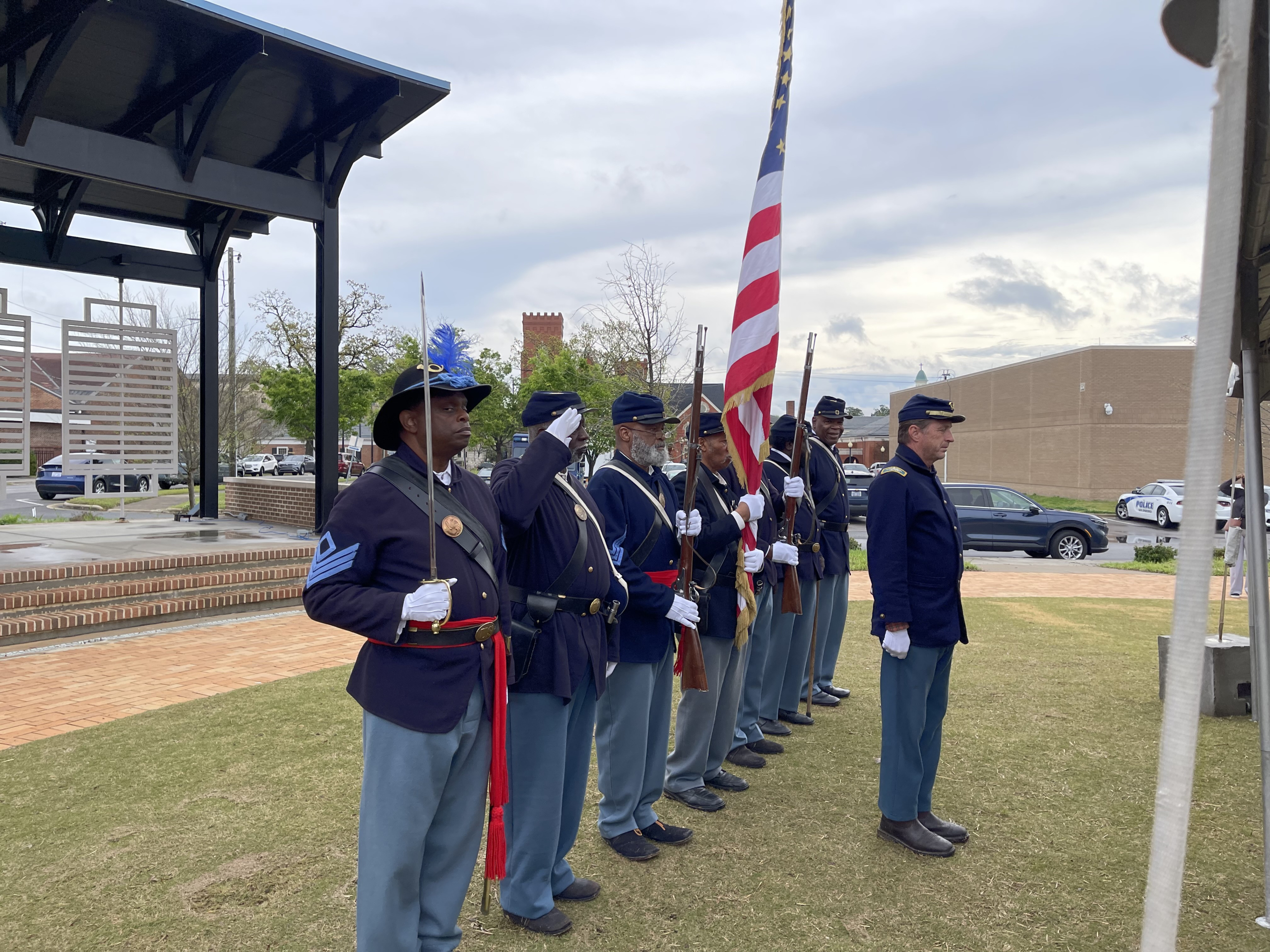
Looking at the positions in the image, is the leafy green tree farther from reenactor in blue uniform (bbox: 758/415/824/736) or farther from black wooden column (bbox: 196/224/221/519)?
reenactor in blue uniform (bbox: 758/415/824/736)

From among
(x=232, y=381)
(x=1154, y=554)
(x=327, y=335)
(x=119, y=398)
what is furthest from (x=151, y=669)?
(x=232, y=381)

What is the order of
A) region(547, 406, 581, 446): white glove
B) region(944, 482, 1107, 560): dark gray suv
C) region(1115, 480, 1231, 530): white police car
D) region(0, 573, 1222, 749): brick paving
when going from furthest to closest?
region(1115, 480, 1231, 530): white police car < region(944, 482, 1107, 560): dark gray suv < region(0, 573, 1222, 749): brick paving < region(547, 406, 581, 446): white glove

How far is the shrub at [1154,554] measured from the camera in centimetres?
1609

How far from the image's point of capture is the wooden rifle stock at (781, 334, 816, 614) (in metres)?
5.34

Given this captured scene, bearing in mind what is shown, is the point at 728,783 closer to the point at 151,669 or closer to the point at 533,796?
the point at 533,796

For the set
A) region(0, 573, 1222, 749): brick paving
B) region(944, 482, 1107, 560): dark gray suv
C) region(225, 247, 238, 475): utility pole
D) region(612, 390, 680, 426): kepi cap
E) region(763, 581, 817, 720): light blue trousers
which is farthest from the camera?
region(225, 247, 238, 475): utility pole

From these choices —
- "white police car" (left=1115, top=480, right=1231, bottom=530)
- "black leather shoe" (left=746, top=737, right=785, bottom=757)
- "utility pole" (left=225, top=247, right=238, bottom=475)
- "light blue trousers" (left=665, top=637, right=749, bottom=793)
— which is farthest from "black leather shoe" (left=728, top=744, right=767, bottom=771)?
"white police car" (left=1115, top=480, right=1231, bottom=530)

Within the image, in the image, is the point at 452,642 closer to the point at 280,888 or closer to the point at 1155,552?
the point at 280,888

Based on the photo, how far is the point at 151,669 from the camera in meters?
7.14

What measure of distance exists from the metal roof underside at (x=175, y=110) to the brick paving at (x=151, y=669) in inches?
187

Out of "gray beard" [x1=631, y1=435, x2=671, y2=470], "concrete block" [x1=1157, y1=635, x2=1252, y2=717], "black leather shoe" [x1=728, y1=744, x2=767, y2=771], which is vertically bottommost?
"black leather shoe" [x1=728, y1=744, x2=767, y2=771]

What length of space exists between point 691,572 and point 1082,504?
121 feet

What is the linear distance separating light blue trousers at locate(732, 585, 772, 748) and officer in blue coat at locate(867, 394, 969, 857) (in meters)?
1.26

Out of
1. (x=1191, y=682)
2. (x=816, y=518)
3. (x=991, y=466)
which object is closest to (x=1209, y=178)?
(x=1191, y=682)
